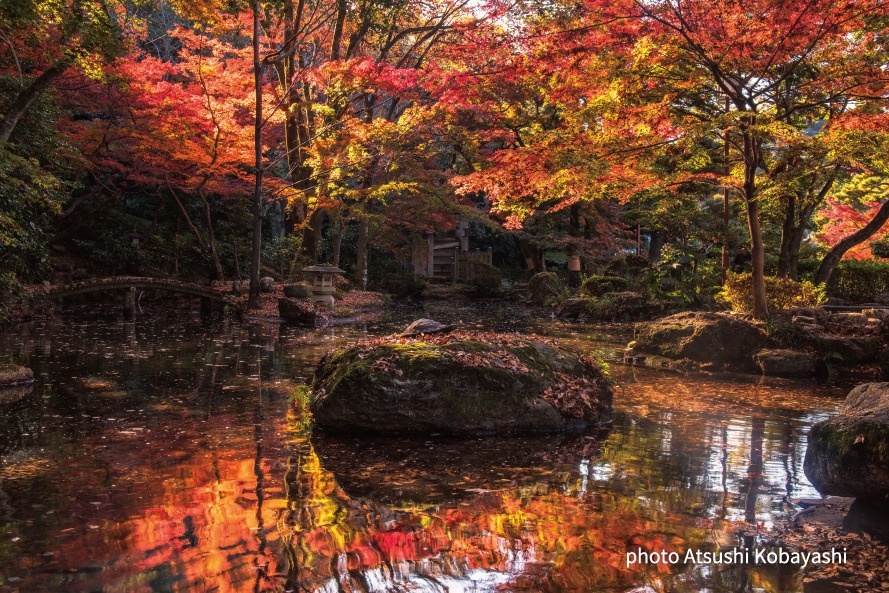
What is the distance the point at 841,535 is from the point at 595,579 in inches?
65.0

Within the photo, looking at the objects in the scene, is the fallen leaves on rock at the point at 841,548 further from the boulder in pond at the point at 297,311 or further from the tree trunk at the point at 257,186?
the tree trunk at the point at 257,186

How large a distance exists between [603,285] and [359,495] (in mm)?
17905

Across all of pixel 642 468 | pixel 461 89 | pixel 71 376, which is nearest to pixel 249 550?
pixel 642 468

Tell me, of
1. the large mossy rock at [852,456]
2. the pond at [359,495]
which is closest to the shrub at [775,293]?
the pond at [359,495]

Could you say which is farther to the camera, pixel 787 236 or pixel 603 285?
pixel 603 285

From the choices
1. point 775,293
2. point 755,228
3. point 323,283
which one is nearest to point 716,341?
point 755,228

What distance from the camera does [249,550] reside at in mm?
3285

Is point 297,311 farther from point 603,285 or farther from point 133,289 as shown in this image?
point 603,285

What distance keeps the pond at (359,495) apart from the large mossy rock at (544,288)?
16.2 meters

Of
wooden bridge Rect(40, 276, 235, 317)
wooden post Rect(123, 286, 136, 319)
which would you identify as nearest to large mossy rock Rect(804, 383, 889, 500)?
wooden bridge Rect(40, 276, 235, 317)

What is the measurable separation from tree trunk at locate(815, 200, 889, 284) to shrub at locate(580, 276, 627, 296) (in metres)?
6.82

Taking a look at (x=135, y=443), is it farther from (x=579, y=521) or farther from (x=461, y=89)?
(x=461, y=89)

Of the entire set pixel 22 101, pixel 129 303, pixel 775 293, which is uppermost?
pixel 22 101

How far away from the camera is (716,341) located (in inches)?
407
